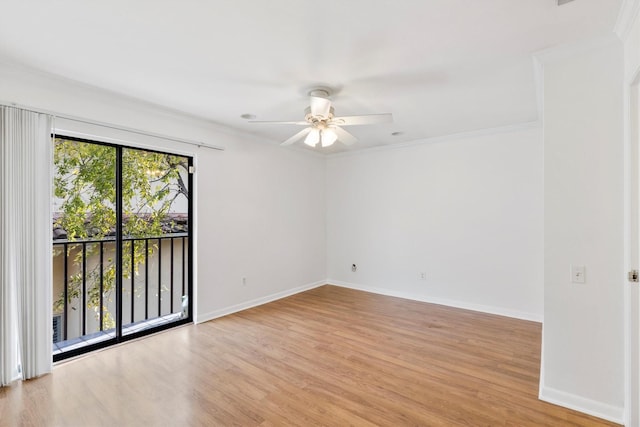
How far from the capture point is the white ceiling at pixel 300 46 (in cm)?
168

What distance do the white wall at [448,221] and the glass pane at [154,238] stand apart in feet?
9.07

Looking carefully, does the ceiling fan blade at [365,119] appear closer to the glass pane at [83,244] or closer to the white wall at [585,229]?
the white wall at [585,229]

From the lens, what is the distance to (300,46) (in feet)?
6.68

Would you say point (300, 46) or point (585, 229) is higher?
point (300, 46)

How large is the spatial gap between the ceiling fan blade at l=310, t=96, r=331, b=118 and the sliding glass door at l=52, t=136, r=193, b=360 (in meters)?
2.02

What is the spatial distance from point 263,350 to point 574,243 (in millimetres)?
2757

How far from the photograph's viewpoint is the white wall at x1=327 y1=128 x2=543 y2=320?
3779 millimetres

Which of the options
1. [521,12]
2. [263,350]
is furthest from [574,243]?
[263,350]

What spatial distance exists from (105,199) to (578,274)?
4.25 m

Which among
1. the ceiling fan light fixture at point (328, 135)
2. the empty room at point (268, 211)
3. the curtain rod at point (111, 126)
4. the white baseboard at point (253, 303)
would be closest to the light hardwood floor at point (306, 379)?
the empty room at point (268, 211)

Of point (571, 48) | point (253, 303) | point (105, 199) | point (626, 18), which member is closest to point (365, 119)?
point (571, 48)

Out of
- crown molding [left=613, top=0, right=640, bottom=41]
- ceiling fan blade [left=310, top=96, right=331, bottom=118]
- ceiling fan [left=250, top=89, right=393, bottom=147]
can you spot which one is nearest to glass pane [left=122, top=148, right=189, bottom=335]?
ceiling fan [left=250, top=89, right=393, bottom=147]

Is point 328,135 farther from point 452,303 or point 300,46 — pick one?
point 452,303

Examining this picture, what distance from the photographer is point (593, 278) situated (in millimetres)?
1983
